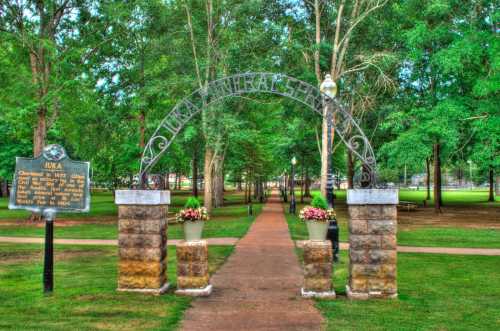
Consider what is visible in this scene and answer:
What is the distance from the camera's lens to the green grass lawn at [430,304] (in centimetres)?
742

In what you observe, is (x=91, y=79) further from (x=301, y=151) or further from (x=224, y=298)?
(x=224, y=298)

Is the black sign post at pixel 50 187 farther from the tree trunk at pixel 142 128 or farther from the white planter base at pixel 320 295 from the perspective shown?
the tree trunk at pixel 142 128

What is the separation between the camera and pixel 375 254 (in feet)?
29.9

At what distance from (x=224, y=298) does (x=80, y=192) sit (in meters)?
3.31

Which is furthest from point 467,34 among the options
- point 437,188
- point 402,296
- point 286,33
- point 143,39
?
point 402,296

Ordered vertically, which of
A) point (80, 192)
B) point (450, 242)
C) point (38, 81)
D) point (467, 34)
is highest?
point (467, 34)

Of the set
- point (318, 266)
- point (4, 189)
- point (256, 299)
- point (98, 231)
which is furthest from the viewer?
point (4, 189)

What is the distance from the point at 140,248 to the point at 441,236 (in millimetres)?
14378

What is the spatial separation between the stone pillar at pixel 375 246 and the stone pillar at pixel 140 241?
3585 millimetres

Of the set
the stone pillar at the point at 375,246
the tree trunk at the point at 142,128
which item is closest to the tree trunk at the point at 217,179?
the tree trunk at the point at 142,128

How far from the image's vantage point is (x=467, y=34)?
2509cm

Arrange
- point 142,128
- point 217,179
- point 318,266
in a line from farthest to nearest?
point 217,179 < point 142,128 < point 318,266

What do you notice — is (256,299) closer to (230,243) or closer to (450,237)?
(230,243)

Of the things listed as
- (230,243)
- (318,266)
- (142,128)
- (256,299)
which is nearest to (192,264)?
(256,299)
